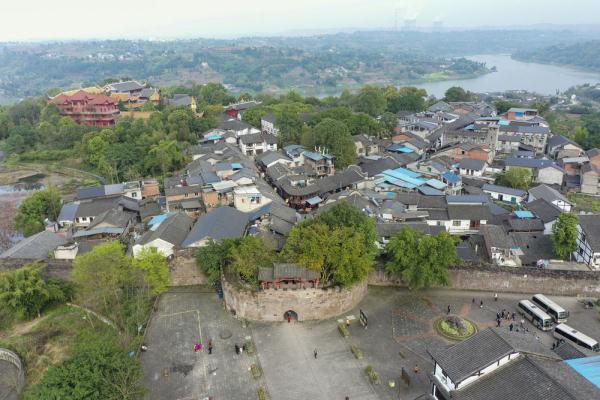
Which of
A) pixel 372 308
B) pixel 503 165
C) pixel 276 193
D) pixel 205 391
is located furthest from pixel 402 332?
pixel 503 165

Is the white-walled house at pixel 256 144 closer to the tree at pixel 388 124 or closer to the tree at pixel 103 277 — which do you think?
the tree at pixel 388 124

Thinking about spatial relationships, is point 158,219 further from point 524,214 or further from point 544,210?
point 544,210

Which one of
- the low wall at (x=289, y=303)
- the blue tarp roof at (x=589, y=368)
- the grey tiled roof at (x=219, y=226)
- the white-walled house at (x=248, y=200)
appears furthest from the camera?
the white-walled house at (x=248, y=200)

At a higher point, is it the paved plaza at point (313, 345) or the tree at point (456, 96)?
the tree at point (456, 96)

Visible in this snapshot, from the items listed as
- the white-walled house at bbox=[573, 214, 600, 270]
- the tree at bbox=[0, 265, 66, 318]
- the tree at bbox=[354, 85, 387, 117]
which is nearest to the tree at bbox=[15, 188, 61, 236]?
the tree at bbox=[0, 265, 66, 318]

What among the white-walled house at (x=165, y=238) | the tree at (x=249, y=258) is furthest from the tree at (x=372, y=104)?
the tree at (x=249, y=258)

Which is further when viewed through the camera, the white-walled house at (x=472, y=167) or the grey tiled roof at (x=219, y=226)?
the white-walled house at (x=472, y=167)

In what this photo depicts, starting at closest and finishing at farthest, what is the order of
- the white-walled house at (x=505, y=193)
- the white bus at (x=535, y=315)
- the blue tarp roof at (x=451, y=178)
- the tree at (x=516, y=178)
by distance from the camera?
the white bus at (x=535, y=315) < the white-walled house at (x=505, y=193) < the blue tarp roof at (x=451, y=178) < the tree at (x=516, y=178)
